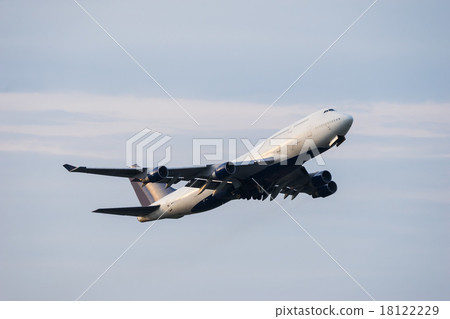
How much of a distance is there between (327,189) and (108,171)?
22.1 meters

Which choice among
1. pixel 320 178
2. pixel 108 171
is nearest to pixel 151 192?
pixel 320 178

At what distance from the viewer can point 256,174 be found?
91.4 meters

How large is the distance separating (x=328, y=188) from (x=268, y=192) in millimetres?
6805

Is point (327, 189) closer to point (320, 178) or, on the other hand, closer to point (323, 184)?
point (323, 184)

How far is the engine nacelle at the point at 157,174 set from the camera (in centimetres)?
8712

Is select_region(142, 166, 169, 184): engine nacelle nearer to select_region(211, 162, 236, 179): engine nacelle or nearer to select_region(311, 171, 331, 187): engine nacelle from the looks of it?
select_region(211, 162, 236, 179): engine nacelle

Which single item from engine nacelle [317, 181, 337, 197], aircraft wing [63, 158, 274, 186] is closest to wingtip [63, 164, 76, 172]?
aircraft wing [63, 158, 274, 186]

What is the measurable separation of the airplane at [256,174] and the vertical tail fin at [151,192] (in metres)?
4.26

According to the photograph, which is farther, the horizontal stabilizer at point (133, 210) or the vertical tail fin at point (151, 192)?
the vertical tail fin at point (151, 192)

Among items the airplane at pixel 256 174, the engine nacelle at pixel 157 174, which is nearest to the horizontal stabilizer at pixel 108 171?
the airplane at pixel 256 174

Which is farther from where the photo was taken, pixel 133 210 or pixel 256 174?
pixel 133 210

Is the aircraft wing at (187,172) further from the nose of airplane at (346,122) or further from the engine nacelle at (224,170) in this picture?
the nose of airplane at (346,122)

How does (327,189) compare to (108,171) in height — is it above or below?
above
